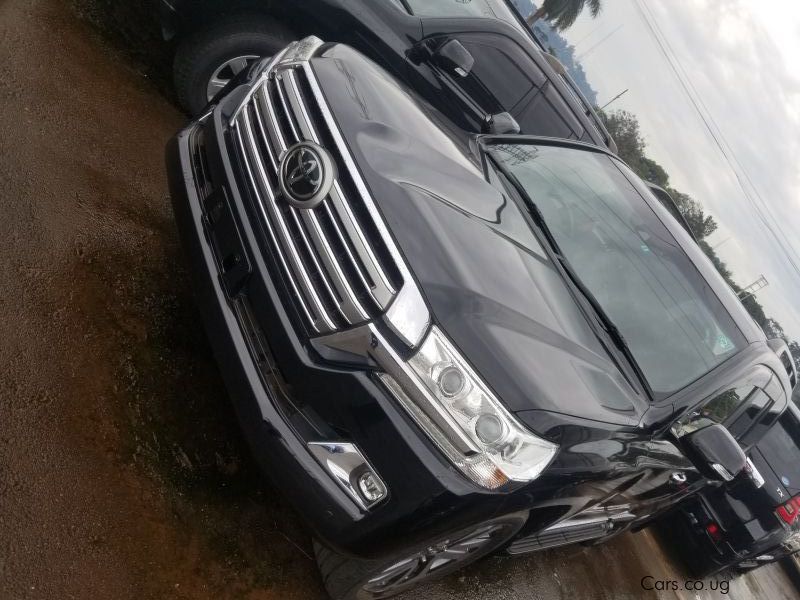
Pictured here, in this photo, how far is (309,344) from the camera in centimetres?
181

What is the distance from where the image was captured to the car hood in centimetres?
176

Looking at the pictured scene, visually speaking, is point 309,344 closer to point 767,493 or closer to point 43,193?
point 43,193

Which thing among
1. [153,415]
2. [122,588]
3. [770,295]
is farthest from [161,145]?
[770,295]

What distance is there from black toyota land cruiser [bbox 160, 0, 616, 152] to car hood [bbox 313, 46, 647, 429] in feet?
2.96

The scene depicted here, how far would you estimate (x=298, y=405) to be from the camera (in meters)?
1.83

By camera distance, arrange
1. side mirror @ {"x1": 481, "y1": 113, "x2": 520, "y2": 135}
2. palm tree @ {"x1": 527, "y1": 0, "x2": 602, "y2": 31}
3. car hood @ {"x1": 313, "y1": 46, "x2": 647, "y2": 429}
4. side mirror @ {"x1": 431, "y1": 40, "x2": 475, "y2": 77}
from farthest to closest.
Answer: palm tree @ {"x1": 527, "y1": 0, "x2": 602, "y2": 31} → side mirror @ {"x1": 431, "y1": 40, "x2": 475, "y2": 77} → side mirror @ {"x1": 481, "y1": 113, "x2": 520, "y2": 135} → car hood @ {"x1": 313, "y1": 46, "x2": 647, "y2": 429}

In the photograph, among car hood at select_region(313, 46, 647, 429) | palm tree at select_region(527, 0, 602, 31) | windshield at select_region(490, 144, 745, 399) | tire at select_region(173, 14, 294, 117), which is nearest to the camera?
car hood at select_region(313, 46, 647, 429)

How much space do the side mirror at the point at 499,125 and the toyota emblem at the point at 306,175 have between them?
154cm

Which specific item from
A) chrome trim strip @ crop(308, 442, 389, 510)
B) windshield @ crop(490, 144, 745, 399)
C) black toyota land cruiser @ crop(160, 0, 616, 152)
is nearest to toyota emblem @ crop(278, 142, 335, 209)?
chrome trim strip @ crop(308, 442, 389, 510)

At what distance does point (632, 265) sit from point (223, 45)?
2428mm

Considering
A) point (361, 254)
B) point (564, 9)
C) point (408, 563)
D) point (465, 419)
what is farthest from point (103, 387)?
point (564, 9)

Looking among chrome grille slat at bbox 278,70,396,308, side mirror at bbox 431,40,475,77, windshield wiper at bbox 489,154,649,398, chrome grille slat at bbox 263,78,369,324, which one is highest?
side mirror at bbox 431,40,475,77

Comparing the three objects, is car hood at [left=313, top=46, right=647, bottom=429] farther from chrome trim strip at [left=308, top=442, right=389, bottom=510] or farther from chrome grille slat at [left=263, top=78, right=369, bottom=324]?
chrome trim strip at [left=308, top=442, right=389, bottom=510]

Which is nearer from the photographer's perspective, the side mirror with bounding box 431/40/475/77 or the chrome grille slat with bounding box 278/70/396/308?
the chrome grille slat with bounding box 278/70/396/308
